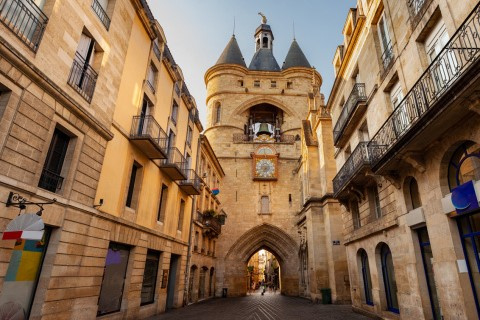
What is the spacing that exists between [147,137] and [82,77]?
291cm

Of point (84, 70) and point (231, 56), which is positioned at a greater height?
point (231, 56)

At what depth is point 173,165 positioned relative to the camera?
13.0m

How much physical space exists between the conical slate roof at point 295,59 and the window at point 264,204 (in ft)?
59.7

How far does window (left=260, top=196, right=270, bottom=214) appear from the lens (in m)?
27.9

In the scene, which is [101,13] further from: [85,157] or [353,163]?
[353,163]

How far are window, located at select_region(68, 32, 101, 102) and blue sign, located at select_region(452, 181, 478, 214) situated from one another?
9.63m

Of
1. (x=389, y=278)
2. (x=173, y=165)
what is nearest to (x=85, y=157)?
(x=173, y=165)

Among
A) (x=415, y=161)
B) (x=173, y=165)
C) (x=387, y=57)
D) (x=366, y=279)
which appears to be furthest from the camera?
(x=173, y=165)

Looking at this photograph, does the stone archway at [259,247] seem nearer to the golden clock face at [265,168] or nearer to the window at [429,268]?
the golden clock face at [265,168]

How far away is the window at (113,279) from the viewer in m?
9.07

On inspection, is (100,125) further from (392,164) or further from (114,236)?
(392,164)

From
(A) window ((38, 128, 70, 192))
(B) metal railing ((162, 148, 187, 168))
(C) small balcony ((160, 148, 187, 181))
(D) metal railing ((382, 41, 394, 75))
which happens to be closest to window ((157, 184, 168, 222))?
(C) small balcony ((160, 148, 187, 181))

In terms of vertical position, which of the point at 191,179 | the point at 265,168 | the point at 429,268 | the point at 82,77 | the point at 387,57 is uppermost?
the point at 265,168

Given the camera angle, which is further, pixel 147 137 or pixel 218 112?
pixel 218 112
